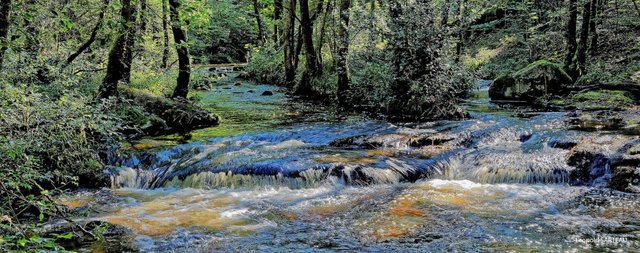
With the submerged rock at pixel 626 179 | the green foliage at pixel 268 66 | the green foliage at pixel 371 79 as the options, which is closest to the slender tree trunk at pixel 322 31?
the green foliage at pixel 371 79

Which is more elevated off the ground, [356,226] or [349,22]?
[349,22]

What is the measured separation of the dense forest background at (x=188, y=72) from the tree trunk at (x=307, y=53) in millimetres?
59

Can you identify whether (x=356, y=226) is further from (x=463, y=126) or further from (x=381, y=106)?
(x=381, y=106)

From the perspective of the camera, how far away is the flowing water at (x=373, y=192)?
5832mm

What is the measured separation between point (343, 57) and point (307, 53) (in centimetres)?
387

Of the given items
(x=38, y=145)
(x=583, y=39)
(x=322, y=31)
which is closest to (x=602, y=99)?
(x=583, y=39)

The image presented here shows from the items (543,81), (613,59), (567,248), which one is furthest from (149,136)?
(613,59)

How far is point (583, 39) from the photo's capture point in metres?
16.8

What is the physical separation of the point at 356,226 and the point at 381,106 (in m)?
8.97

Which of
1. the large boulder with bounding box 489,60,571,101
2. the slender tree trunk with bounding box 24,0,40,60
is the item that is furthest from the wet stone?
the slender tree trunk with bounding box 24,0,40,60

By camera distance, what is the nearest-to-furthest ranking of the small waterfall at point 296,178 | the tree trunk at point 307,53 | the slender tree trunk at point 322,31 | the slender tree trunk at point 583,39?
the small waterfall at point 296,178 < the slender tree trunk at point 583,39 < the tree trunk at point 307,53 < the slender tree trunk at point 322,31

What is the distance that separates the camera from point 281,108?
17.1m

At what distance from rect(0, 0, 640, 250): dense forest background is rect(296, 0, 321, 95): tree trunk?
59 millimetres

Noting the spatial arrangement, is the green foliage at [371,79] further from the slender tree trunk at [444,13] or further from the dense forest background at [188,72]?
the slender tree trunk at [444,13]
